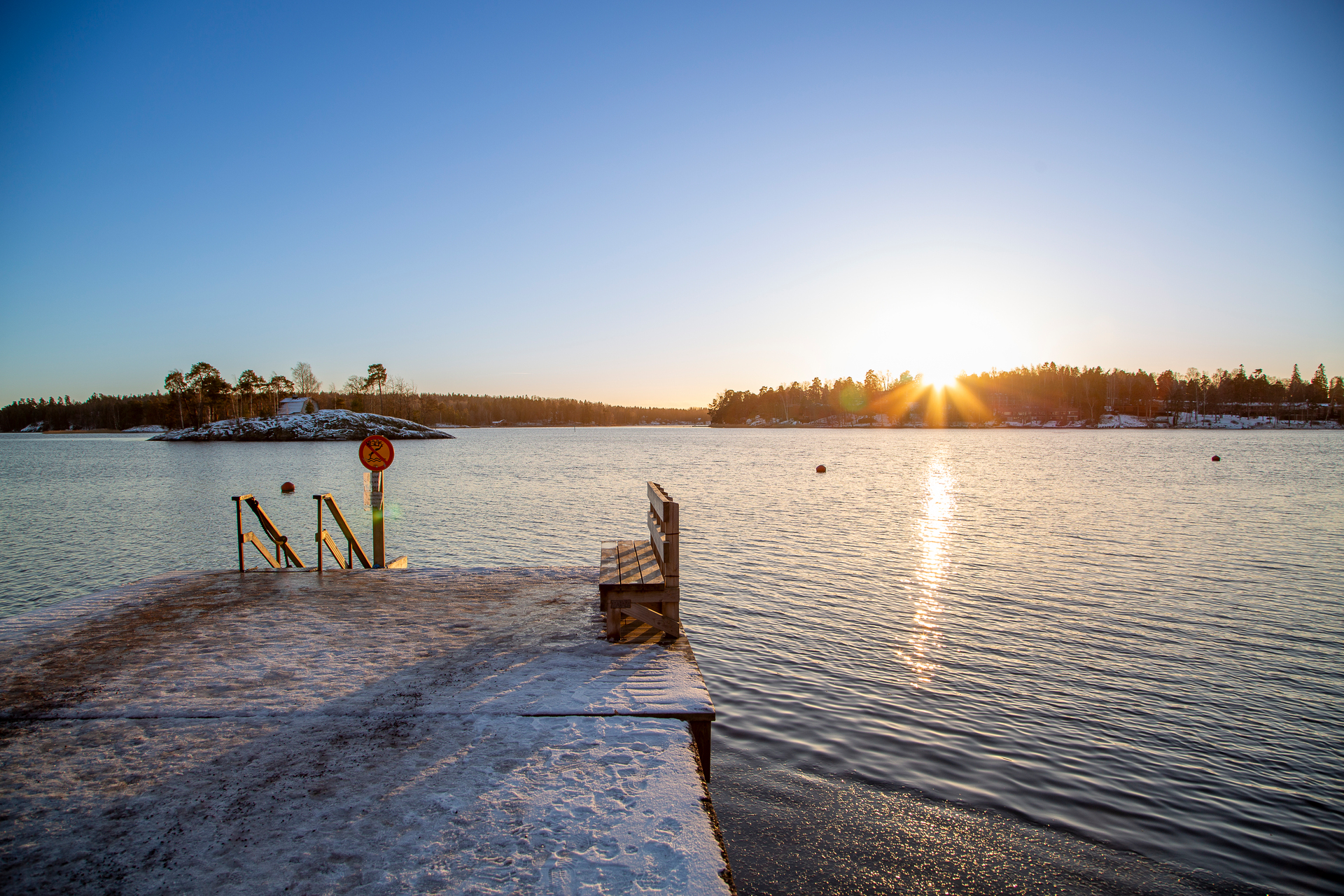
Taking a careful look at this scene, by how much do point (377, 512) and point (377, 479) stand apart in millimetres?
632

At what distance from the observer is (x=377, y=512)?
11852 mm

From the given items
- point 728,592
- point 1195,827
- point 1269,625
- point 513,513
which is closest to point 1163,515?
point 1269,625

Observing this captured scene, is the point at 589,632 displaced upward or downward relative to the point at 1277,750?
upward

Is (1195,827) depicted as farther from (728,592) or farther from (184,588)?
(184,588)

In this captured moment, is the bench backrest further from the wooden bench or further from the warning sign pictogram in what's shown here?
the warning sign pictogram

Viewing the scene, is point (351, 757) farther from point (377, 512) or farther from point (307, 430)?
point (307, 430)

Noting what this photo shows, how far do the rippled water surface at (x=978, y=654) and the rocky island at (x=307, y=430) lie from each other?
4736 inches

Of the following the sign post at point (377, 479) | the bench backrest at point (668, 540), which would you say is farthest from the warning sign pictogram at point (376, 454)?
the bench backrest at point (668, 540)

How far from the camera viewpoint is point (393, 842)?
3.62m

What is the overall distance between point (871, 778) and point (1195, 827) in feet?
9.41

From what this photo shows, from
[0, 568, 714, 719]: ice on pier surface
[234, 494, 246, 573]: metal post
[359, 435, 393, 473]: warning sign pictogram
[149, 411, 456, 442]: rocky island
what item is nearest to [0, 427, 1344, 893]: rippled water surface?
[0, 568, 714, 719]: ice on pier surface

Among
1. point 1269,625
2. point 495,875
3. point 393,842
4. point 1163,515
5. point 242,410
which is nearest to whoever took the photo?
point 495,875

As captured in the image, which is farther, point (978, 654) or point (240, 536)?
point (240, 536)

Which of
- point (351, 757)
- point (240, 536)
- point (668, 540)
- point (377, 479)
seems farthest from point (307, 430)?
point (351, 757)
